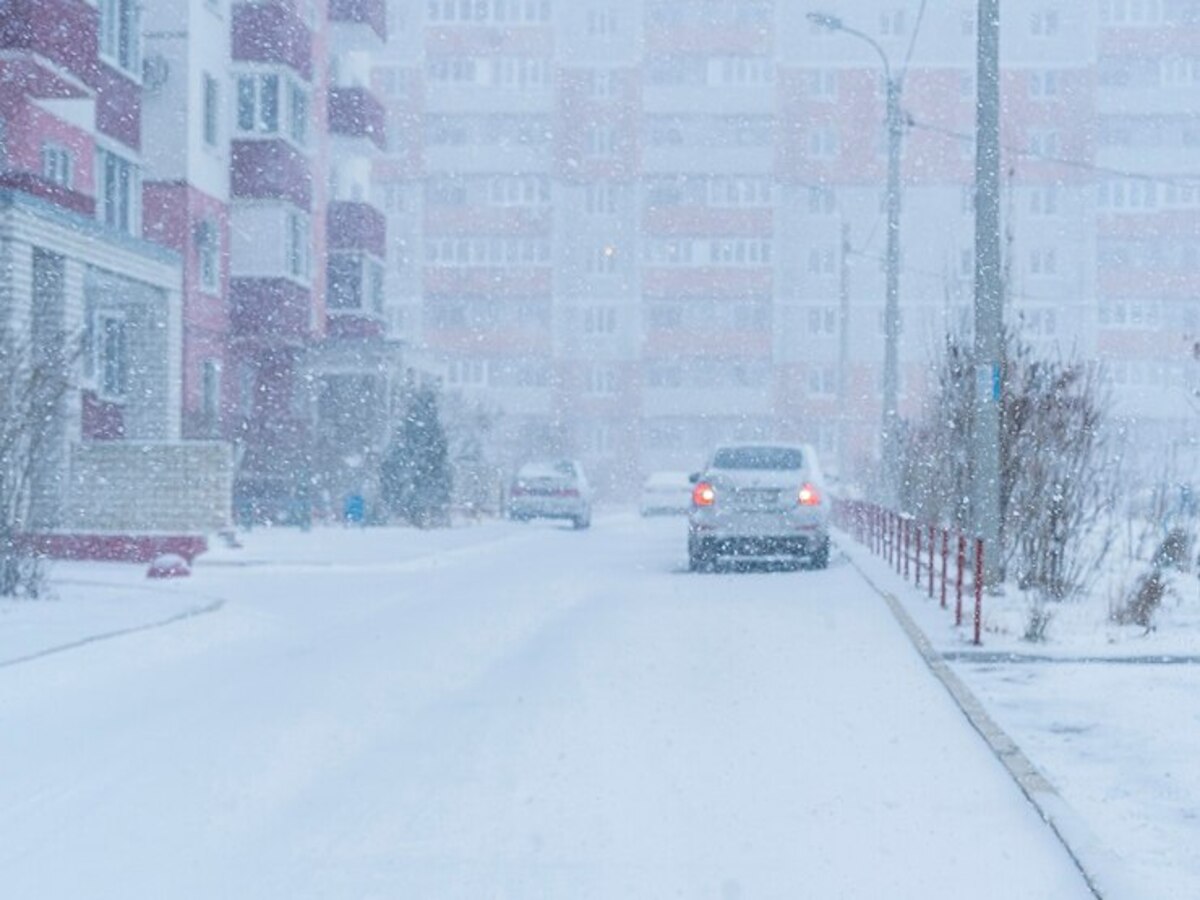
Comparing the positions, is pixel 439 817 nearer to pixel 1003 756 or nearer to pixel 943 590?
pixel 1003 756

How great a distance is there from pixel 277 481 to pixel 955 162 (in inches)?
1814

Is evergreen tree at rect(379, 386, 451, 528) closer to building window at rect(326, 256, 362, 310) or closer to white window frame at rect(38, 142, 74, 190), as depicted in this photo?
white window frame at rect(38, 142, 74, 190)

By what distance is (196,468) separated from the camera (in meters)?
25.6

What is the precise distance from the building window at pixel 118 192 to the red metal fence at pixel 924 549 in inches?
531

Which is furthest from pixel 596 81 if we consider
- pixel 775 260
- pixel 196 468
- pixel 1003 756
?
pixel 1003 756

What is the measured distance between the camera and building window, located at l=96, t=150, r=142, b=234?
33.8 metres

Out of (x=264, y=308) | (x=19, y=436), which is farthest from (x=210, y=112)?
(x=19, y=436)

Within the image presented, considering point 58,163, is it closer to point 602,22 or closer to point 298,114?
point 298,114

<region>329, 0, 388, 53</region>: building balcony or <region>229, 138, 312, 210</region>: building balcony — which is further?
<region>329, 0, 388, 53</region>: building balcony

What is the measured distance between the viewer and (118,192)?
34.6 m

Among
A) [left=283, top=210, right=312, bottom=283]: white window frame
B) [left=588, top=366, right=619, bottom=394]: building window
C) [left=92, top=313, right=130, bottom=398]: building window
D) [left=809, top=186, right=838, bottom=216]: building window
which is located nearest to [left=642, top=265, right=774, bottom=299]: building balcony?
[left=809, top=186, right=838, bottom=216]: building window

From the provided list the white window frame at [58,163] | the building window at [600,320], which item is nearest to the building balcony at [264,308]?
the white window frame at [58,163]

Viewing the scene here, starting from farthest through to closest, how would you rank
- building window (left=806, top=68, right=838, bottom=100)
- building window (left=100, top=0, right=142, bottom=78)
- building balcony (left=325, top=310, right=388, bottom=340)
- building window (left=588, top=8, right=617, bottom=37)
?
1. building window (left=588, top=8, right=617, bottom=37)
2. building window (left=806, top=68, right=838, bottom=100)
3. building balcony (left=325, top=310, right=388, bottom=340)
4. building window (left=100, top=0, right=142, bottom=78)

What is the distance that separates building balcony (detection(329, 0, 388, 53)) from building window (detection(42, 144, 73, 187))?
16.8m
